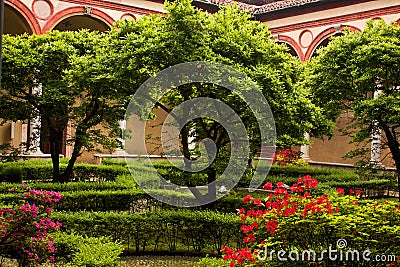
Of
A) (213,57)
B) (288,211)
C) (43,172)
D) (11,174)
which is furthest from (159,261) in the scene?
(43,172)

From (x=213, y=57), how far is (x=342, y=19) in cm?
1419

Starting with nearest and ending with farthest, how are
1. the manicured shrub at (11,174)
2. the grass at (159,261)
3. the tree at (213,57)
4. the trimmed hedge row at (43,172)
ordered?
the grass at (159,261) → the tree at (213,57) → the manicured shrub at (11,174) → the trimmed hedge row at (43,172)

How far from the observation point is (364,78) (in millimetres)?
11727

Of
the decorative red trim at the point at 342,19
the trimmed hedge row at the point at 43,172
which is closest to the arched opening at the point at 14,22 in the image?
the trimmed hedge row at the point at 43,172

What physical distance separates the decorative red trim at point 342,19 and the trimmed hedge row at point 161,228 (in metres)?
14.4

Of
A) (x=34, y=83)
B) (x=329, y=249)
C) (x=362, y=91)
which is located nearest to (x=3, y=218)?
(x=329, y=249)

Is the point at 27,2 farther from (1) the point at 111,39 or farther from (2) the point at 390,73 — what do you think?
(2) the point at 390,73

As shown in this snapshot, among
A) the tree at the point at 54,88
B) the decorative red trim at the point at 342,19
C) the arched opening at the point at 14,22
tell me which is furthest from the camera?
the decorative red trim at the point at 342,19

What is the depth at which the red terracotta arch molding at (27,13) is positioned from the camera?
17.7m

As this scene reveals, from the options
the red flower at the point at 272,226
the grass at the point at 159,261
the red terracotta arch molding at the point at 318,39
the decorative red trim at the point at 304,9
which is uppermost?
the decorative red trim at the point at 304,9

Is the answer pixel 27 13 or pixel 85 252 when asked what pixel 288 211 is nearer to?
pixel 85 252

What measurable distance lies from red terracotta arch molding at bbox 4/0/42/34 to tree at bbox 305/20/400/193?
10.7 m

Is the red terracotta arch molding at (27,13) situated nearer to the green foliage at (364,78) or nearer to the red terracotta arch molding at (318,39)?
the green foliage at (364,78)

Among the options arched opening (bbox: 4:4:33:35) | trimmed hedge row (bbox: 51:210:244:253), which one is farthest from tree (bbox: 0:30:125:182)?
arched opening (bbox: 4:4:33:35)
